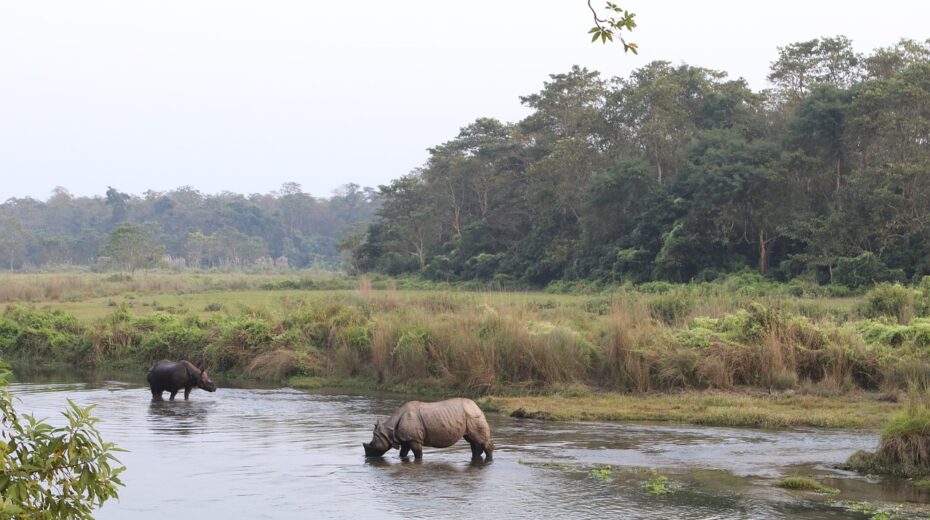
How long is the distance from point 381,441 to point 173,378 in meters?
9.29

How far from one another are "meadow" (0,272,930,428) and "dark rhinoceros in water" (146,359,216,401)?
130 inches

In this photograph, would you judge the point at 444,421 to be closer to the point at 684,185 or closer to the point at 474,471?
the point at 474,471

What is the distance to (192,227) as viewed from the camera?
12381 cm

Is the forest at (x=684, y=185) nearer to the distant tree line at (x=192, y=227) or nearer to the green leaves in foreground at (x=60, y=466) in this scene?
the distant tree line at (x=192, y=227)

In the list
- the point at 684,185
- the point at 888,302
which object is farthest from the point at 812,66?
the point at 888,302

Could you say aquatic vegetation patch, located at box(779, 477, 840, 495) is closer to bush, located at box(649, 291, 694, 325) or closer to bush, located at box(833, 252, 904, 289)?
bush, located at box(649, 291, 694, 325)

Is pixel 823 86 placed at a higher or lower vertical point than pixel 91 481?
higher

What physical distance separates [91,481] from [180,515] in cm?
670

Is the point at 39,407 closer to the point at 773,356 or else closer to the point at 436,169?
the point at 773,356

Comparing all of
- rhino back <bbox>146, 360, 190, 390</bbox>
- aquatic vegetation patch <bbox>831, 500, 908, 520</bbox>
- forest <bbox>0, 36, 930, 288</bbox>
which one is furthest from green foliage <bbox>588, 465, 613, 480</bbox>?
forest <bbox>0, 36, 930, 288</bbox>

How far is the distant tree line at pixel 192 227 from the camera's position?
345 ft

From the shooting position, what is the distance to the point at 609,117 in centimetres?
5572

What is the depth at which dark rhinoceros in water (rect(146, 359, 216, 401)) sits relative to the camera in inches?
886

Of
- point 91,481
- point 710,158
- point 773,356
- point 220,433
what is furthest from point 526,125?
point 91,481
